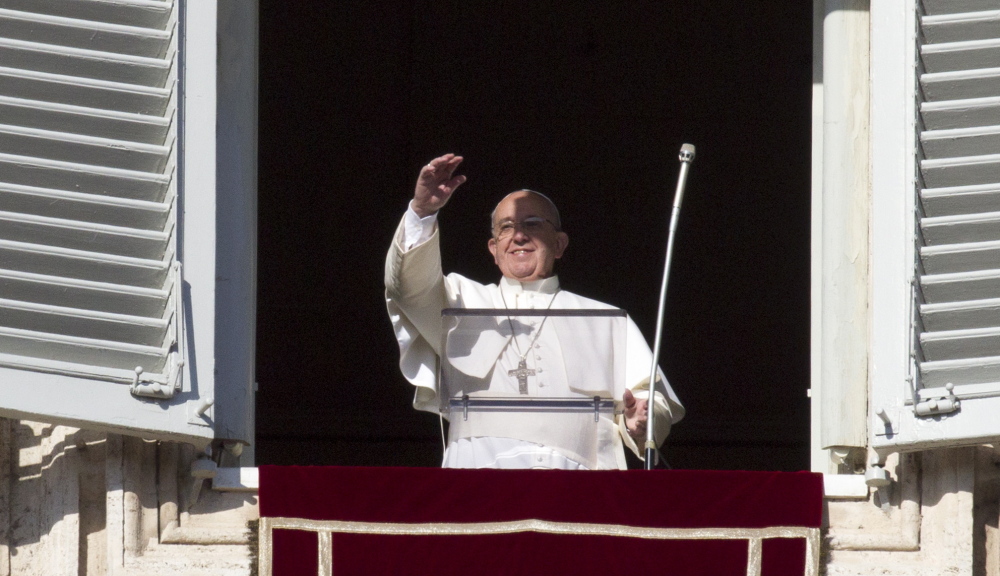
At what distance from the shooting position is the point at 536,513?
4590mm

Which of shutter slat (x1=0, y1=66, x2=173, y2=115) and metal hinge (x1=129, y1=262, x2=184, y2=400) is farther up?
shutter slat (x1=0, y1=66, x2=173, y2=115)

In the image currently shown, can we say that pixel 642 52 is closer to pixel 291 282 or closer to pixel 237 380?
pixel 291 282

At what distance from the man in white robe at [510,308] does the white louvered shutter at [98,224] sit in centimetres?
66

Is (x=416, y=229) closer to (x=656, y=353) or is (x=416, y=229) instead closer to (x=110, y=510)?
(x=656, y=353)

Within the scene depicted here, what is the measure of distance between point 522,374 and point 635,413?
11.1 inches

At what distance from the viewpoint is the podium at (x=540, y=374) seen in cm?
502

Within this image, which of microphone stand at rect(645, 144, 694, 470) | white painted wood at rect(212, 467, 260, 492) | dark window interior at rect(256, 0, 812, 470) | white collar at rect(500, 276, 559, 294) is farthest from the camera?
dark window interior at rect(256, 0, 812, 470)

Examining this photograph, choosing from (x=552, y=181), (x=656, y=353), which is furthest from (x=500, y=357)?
(x=552, y=181)

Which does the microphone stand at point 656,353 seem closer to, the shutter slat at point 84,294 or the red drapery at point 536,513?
the red drapery at point 536,513

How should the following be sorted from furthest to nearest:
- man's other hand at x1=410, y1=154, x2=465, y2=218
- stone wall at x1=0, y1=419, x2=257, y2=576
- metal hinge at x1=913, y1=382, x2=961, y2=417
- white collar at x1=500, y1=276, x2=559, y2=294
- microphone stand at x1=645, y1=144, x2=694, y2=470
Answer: white collar at x1=500, y1=276, x2=559, y2=294
man's other hand at x1=410, y1=154, x2=465, y2=218
microphone stand at x1=645, y1=144, x2=694, y2=470
stone wall at x1=0, y1=419, x2=257, y2=576
metal hinge at x1=913, y1=382, x2=961, y2=417

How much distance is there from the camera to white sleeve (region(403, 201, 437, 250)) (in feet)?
17.0

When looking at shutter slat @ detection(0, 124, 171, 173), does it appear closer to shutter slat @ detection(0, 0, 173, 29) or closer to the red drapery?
shutter slat @ detection(0, 0, 173, 29)

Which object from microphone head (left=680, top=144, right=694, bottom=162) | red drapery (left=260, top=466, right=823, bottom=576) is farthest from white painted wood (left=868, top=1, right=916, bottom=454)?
microphone head (left=680, top=144, right=694, bottom=162)

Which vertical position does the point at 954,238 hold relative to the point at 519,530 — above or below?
above
